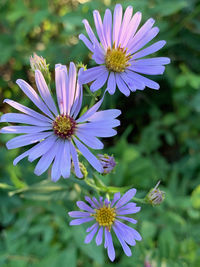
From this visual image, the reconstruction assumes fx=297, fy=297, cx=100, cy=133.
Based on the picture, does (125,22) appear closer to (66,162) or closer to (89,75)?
(89,75)

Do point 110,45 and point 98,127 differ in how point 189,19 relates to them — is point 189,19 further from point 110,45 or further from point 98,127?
point 98,127

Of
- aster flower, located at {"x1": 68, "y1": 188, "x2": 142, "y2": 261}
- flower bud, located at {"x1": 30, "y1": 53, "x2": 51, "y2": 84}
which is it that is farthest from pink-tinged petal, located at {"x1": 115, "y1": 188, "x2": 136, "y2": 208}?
flower bud, located at {"x1": 30, "y1": 53, "x2": 51, "y2": 84}

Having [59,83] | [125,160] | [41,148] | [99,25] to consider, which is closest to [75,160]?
[41,148]

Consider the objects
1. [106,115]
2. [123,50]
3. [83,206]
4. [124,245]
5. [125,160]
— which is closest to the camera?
[106,115]

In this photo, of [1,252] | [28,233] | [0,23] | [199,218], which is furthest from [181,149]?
[0,23]

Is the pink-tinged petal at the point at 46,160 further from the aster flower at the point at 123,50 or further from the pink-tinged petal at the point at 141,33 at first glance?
the pink-tinged petal at the point at 141,33

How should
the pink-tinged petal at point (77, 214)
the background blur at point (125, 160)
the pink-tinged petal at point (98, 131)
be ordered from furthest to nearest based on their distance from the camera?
1. the background blur at point (125, 160)
2. the pink-tinged petal at point (77, 214)
3. the pink-tinged petal at point (98, 131)

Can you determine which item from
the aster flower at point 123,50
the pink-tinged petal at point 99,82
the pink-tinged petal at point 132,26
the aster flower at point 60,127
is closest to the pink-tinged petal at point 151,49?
the aster flower at point 123,50
